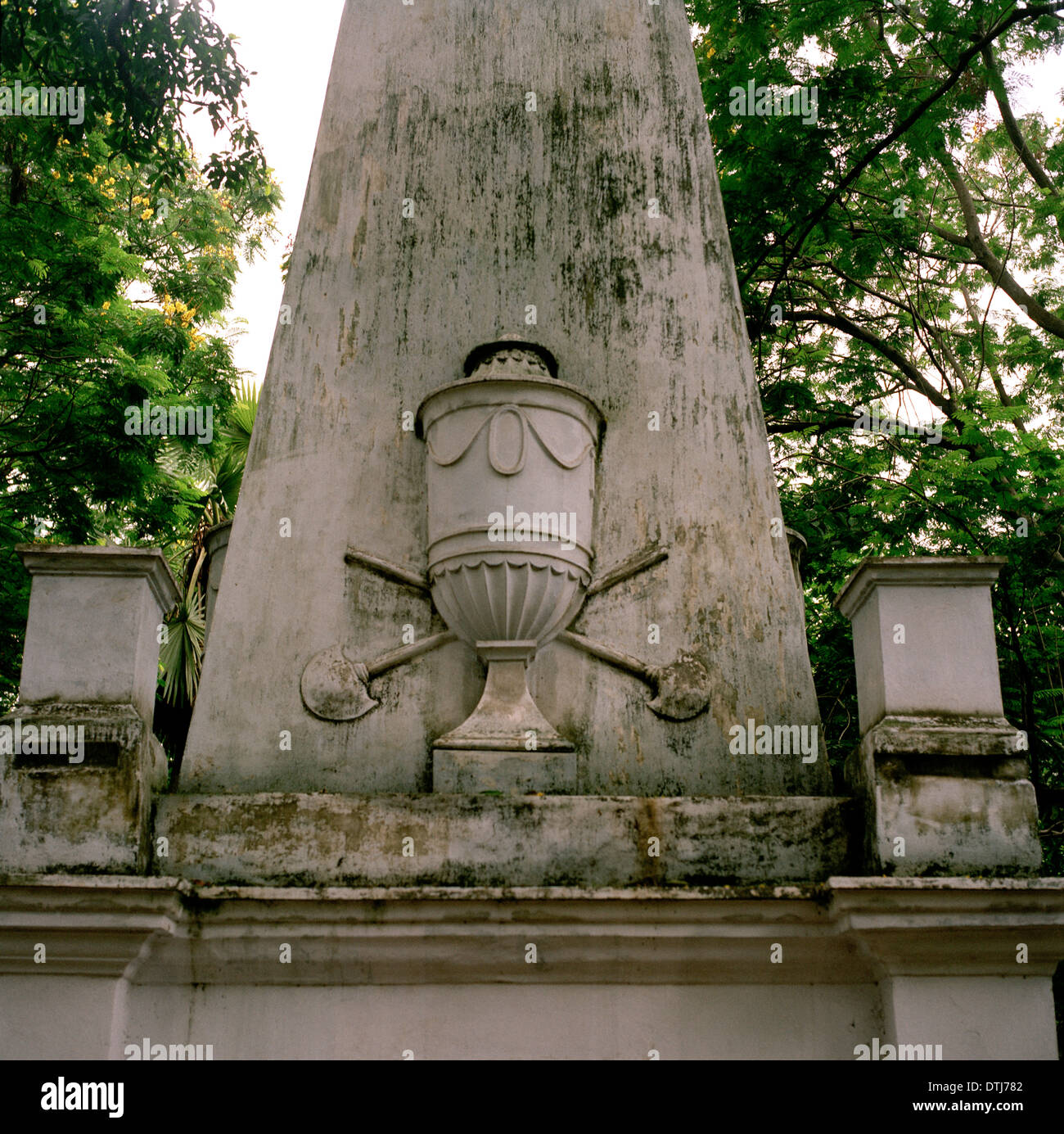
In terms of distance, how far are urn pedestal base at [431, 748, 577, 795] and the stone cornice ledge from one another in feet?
1.85

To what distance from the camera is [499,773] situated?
17.8ft

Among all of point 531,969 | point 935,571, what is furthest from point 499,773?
point 935,571

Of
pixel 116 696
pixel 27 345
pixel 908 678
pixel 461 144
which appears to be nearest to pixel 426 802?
pixel 116 696

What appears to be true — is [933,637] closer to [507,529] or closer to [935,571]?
[935,571]

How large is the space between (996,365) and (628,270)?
8214mm

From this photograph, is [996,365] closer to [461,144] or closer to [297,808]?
[461,144]

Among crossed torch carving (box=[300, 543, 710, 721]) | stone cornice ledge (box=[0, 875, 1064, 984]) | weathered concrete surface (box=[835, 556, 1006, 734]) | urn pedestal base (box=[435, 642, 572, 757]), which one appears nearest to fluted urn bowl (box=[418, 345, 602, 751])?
urn pedestal base (box=[435, 642, 572, 757])

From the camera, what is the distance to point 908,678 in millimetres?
5379

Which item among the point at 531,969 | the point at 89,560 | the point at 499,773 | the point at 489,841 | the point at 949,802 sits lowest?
the point at 531,969

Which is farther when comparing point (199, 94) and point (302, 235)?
point (199, 94)

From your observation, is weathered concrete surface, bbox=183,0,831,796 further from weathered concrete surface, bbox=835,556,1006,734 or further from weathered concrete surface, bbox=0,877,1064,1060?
weathered concrete surface, bbox=0,877,1064,1060

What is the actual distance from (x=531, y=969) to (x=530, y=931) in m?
0.22
